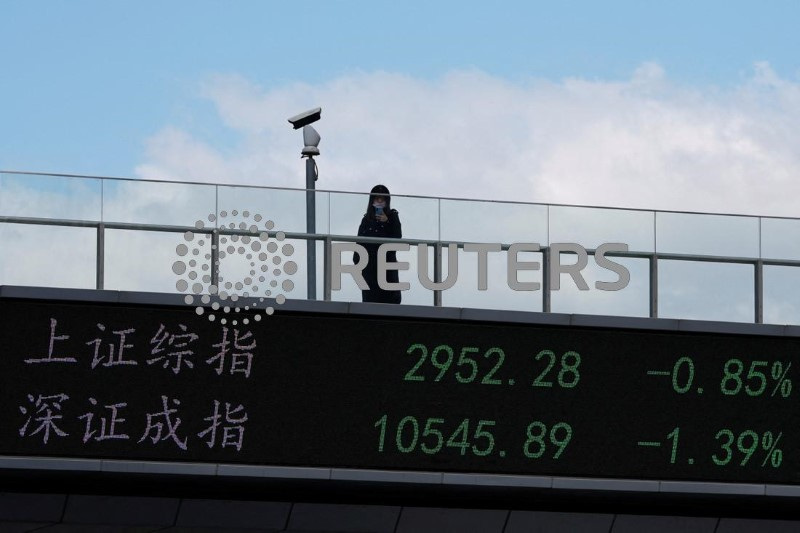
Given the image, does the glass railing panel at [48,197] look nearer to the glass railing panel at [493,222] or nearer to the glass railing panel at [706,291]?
the glass railing panel at [493,222]

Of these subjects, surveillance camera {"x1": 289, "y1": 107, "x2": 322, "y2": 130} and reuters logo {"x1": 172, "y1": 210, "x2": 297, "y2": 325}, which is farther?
surveillance camera {"x1": 289, "y1": 107, "x2": 322, "y2": 130}

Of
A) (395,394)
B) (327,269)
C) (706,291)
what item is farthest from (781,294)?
(327,269)

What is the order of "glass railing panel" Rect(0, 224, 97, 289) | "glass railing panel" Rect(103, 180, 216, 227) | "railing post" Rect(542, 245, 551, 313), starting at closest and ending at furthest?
1. "glass railing panel" Rect(0, 224, 97, 289)
2. "glass railing panel" Rect(103, 180, 216, 227)
3. "railing post" Rect(542, 245, 551, 313)

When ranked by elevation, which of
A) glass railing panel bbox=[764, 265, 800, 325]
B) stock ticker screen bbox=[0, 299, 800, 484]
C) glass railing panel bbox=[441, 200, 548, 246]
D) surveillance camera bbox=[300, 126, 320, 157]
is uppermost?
surveillance camera bbox=[300, 126, 320, 157]

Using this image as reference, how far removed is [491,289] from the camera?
23.0 metres

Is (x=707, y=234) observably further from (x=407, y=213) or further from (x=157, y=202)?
(x=157, y=202)

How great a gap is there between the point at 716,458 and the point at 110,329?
7531 mm

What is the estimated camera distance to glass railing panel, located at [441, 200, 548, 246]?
917 inches

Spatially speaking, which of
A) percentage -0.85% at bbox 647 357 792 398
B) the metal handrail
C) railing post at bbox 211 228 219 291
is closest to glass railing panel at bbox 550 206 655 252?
the metal handrail

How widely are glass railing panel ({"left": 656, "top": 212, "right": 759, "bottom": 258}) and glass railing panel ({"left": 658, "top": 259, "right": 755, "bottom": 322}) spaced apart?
0.56 ft

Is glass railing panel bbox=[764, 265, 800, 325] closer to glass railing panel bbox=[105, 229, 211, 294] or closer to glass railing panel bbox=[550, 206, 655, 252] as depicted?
glass railing panel bbox=[550, 206, 655, 252]

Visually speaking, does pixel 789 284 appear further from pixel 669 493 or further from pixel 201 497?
pixel 201 497

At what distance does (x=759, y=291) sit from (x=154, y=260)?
7764 mm

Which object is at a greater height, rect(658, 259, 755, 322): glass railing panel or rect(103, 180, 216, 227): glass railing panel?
rect(103, 180, 216, 227): glass railing panel
